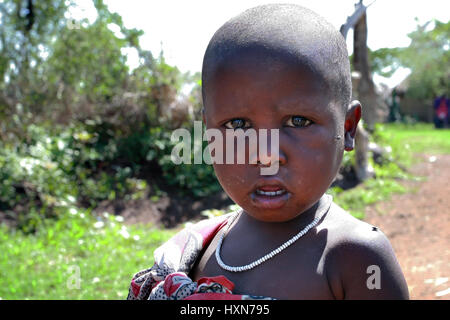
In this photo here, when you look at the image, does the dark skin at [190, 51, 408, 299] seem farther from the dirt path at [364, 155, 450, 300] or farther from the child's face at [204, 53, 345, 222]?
the dirt path at [364, 155, 450, 300]

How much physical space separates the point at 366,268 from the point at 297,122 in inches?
19.4

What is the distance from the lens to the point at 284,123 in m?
1.56

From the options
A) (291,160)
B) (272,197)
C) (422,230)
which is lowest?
(422,230)

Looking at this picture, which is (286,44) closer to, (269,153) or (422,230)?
(269,153)

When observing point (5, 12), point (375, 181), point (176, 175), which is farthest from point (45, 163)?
point (375, 181)

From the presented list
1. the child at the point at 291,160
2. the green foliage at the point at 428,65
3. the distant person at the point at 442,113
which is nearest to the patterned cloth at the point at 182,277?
the child at the point at 291,160

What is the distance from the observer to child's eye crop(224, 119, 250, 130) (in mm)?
1602

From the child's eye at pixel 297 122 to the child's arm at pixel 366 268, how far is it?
1.24ft

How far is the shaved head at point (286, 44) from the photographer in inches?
60.7

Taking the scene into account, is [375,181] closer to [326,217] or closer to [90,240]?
[90,240]

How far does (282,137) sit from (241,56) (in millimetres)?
282

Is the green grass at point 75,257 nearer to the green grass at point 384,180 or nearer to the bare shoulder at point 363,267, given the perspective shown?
the green grass at point 384,180

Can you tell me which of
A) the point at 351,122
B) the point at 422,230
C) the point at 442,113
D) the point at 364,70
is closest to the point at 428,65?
the point at 442,113
